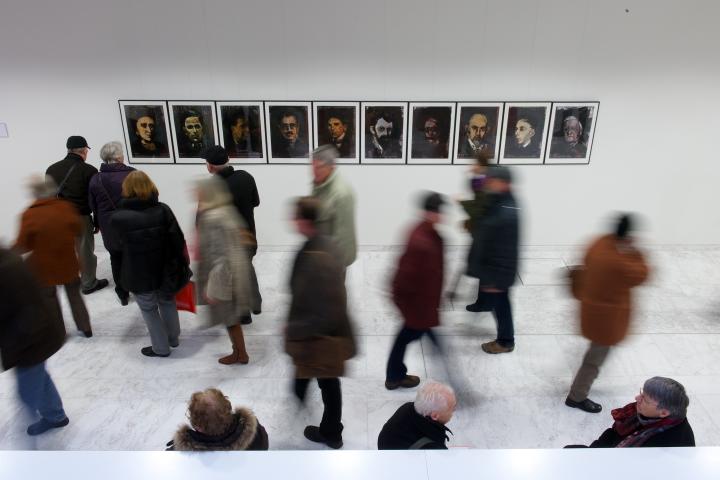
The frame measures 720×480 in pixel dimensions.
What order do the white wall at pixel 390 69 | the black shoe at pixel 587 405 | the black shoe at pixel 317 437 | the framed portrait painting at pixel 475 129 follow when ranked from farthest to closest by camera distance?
the framed portrait painting at pixel 475 129 < the white wall at pixel 390 69 < the black shoe at pixel 587 405 < the black shoe at pixel 317 437

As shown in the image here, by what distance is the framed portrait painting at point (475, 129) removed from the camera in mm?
6139

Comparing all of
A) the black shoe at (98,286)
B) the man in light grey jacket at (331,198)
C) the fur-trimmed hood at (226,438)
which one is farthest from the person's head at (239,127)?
the fur-trimmed hood at (226,438)

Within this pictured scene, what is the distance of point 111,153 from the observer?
15.7 ft

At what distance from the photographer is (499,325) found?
467 centimetres

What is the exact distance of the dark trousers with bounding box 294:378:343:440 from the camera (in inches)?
136

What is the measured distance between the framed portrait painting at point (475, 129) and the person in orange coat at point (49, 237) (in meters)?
4.41

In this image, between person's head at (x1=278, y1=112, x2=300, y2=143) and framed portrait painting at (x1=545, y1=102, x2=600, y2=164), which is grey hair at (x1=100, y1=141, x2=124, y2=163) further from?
framed portrait painting at (x1=545, y1=102, x2=600, y2=164)

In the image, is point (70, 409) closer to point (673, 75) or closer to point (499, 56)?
point (499, 56)

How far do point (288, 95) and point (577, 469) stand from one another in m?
5.19

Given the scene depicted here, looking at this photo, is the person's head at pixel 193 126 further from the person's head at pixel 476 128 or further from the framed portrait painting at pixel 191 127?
the person's head at pixel 476 128

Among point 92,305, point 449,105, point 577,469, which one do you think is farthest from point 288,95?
point 577,469

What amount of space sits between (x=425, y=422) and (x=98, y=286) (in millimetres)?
4776

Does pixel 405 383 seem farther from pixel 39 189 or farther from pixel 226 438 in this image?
pixel 39 189

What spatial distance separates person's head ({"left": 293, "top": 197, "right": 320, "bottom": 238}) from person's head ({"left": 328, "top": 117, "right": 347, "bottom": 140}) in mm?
3278
